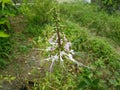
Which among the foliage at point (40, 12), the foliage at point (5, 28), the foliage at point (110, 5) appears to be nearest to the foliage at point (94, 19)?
A: the foliage at point (110, 5)

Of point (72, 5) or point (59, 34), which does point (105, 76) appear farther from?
point (72, 5)

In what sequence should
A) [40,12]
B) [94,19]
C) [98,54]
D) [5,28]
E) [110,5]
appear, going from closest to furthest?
[98,54], [5,28], [40,12], [94,19], [110,5]

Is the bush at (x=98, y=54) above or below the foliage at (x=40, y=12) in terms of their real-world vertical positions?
below

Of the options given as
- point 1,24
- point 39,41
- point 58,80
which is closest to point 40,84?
point 58,80

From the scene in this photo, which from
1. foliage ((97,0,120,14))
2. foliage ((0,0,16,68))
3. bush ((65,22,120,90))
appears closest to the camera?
bush ((65,22,120,90))

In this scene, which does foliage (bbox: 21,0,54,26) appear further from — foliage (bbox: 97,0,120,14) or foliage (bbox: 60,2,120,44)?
foliage (bbox: 97,0,120,14)

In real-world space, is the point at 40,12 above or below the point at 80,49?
above

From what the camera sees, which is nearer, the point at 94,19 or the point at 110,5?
the point at 94,19

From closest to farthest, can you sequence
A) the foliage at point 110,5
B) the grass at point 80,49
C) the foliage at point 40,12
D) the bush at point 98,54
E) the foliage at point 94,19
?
the grass at point 80,49
the bush at point 98,54
the foliage at point 40,12
the foliage at point 94,19
the foliage at point 110,5

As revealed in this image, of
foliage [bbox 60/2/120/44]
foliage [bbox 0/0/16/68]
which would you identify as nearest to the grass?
foliage [bbox 60/2/120/44]

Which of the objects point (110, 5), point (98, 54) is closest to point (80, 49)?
point (98, 54)

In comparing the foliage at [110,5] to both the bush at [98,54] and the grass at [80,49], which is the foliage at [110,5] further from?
the bush at [98,54]

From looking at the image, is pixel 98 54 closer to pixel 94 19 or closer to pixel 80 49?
pixel 80 49

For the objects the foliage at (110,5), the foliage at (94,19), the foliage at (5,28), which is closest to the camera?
the foliage at (5,28)
